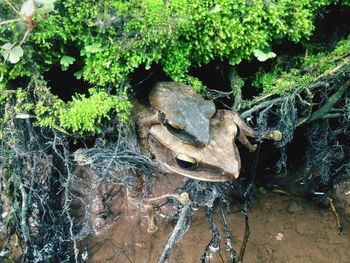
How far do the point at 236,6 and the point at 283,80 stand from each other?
0.67 meters

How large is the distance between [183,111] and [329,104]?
1186 mm

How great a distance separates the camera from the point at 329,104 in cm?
295

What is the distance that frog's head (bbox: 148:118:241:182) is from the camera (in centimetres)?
238

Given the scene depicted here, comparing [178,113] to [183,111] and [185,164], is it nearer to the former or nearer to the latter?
[183,111]

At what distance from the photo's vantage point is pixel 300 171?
360cm

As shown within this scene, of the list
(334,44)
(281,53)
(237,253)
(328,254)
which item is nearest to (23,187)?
(237,253)

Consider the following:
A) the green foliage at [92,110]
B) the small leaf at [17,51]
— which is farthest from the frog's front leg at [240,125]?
the small leaf at [17,51]

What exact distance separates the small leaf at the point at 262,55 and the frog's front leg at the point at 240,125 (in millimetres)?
418

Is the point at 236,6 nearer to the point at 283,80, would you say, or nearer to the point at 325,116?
the point at 283,80

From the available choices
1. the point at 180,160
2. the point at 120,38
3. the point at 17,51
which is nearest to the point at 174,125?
the point at 180,160

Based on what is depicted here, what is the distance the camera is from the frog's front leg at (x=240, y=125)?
104 inches

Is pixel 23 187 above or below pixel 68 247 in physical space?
above

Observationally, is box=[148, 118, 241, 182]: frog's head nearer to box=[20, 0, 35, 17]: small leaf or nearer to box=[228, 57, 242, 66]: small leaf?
box=[228, 57, 242, 66]: small leaf

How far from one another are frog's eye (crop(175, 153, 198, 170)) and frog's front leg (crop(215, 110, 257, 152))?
14.5 inches
